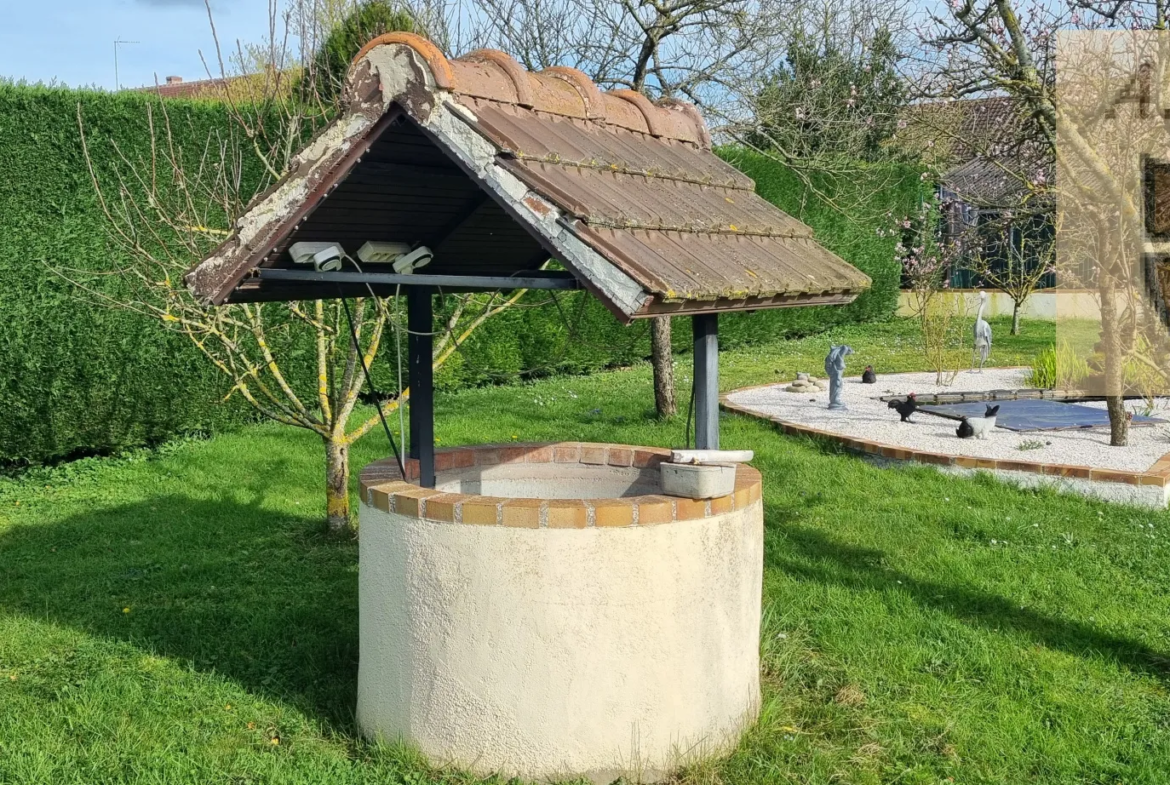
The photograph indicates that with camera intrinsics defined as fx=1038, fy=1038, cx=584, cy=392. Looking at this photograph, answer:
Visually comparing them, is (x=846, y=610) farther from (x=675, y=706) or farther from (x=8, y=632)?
(x=8, y=632)

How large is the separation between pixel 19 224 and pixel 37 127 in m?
0.84

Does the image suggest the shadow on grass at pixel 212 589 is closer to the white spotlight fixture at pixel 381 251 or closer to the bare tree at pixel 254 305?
the bare tree at pixel 254 305

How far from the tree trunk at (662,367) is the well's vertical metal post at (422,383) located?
5.98 m

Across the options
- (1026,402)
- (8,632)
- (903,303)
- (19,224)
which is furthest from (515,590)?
(903,303)

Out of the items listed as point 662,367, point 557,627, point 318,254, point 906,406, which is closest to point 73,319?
point 662,367

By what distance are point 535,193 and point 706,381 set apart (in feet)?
3.46

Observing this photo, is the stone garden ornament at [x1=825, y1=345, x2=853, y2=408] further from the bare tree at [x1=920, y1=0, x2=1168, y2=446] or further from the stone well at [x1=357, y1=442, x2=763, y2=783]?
the stone well at [x1=357, y1=442, x2=763, y2=783]

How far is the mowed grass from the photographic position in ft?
13.1

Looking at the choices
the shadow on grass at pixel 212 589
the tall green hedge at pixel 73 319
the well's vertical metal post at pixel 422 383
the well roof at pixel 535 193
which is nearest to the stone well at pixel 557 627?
the well's vertical metal post at pixel 422 383

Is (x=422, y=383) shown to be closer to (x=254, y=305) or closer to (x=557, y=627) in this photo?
(x=557, y=627)

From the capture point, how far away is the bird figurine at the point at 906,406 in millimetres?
10234

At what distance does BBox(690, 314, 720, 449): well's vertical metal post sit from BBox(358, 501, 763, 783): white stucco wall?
33 cm

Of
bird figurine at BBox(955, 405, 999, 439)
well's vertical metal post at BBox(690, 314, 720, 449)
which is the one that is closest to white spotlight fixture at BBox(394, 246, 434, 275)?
well's vertical metal post at BBox(690, 314, 720, 449)

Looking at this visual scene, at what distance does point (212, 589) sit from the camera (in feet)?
19.7
